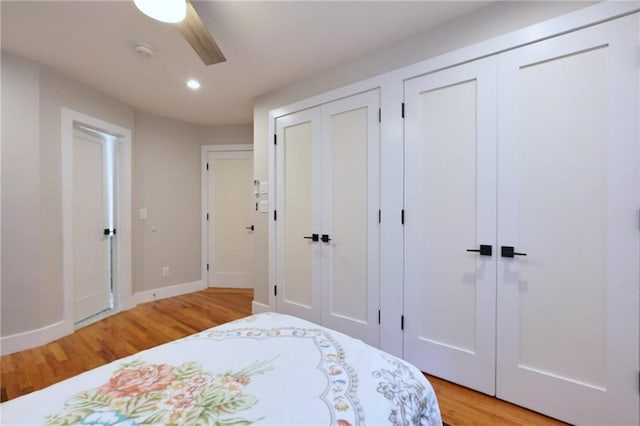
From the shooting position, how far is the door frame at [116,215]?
107 inches

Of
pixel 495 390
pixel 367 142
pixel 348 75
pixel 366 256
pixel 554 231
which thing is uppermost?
pixel 348 75

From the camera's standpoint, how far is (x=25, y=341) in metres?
2.42

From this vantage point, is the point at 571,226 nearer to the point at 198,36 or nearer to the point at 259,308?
the point at 198,36

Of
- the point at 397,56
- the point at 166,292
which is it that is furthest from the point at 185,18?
the point at 166,292

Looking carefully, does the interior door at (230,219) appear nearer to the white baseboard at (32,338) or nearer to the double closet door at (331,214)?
the double closet door at (331,214)

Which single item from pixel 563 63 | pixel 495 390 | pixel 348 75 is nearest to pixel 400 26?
pixel 348 75

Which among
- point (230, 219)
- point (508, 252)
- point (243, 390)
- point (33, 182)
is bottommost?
point (243, 390)

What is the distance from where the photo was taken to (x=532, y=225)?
1659 millimetres

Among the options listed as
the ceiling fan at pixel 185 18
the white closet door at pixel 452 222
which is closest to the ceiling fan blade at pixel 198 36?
the ceiling fan at pixel 185 18

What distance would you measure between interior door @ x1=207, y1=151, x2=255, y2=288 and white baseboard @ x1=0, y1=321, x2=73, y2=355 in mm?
1886

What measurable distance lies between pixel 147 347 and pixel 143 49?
2.46 meters

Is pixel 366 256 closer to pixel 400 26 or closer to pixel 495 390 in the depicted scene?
pixel 495 390

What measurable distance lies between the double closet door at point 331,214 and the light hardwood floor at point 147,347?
2.39 feet

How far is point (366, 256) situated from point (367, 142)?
3.04 ft
